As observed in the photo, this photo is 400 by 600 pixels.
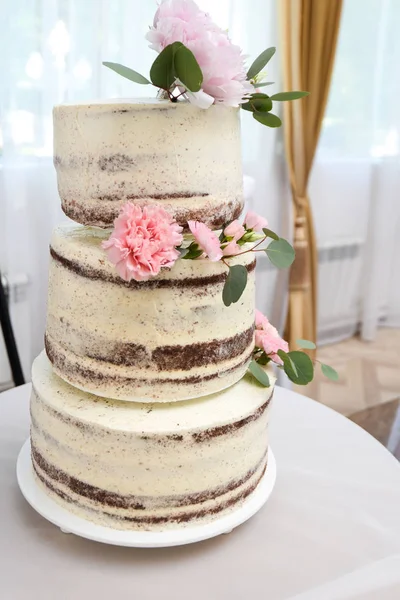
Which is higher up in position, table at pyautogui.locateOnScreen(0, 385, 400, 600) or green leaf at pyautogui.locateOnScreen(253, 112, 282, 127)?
green leaf at pyautogui.locateOnScreen(253, 112, 282, 127)

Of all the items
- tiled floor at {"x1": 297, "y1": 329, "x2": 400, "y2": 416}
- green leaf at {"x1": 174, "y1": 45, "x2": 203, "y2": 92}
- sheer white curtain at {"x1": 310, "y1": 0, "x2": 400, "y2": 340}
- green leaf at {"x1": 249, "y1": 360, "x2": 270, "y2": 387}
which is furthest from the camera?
sheer white curtain at {"x1": 310, "y1": 0, "x2": 400, "y2": 340}

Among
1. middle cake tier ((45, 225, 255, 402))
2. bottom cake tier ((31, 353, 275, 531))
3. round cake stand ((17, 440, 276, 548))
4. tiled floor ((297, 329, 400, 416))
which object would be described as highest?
middle cake tier ((45, 225, 255, 402))

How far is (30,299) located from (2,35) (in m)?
0.84

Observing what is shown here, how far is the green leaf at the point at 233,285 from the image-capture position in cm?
82

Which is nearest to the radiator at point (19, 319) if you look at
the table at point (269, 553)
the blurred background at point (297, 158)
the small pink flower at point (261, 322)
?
the blurred background at point (297, 158)

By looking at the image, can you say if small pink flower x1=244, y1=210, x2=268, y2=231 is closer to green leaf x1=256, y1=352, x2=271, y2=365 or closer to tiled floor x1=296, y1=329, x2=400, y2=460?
green leaf x1=256, y1=352, x2=271, y2=365

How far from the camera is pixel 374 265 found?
9.79ft

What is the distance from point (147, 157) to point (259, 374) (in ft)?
1.35

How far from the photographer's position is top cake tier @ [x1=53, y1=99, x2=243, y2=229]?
813 millimetres

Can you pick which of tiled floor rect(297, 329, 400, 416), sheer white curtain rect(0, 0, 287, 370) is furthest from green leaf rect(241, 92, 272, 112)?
tiled floor rect(297, 329, 400, 416)

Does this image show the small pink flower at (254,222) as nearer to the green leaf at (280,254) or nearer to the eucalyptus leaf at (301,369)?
the green leaf at (280,254)

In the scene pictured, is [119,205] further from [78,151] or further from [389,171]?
[389,171]

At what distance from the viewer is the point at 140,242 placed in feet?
2.55

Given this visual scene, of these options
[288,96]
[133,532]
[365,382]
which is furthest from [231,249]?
[365,382]
